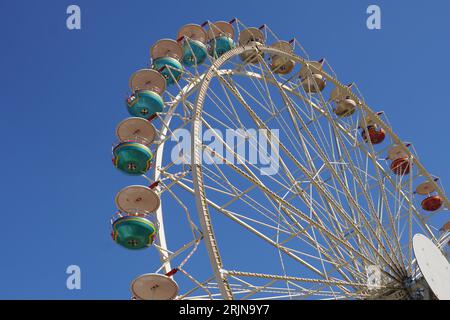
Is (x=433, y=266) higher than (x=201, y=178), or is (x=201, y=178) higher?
(x=201, y=178)

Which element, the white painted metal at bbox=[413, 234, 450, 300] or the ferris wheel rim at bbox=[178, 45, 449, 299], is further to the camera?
the white painted metal at bbox=[413, 234, 450, 300]

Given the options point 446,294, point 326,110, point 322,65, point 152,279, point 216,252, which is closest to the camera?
point 216,252

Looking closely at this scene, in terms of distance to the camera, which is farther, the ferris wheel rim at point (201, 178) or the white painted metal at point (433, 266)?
the white painted metal at point (433, 266)

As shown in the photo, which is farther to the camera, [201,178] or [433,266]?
[433,266]
